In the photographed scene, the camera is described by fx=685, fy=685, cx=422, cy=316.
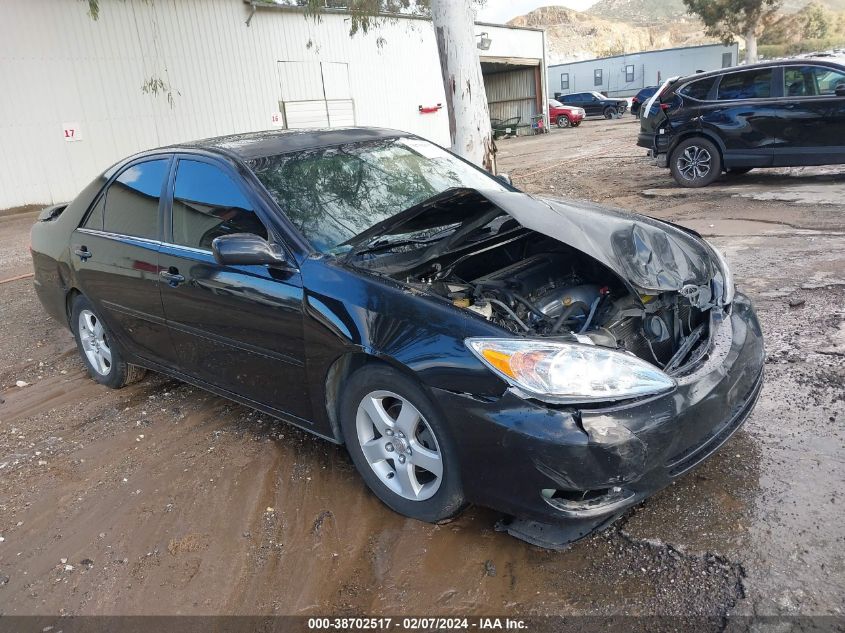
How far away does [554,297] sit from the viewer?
132 inches

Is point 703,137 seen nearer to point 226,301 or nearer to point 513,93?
point 226,301

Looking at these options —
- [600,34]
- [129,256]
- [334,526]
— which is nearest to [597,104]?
[129,256]

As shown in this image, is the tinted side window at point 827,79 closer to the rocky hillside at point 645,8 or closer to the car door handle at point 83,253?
the car door handle at point 83,253

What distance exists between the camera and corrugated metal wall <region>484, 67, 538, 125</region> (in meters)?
34.3

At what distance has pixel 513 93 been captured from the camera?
3525 cm

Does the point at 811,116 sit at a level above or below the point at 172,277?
above

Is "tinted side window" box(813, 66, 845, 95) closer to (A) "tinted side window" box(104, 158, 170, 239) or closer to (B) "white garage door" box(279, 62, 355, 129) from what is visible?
(A) "tinted side window" box(104, 158, 170, 239)

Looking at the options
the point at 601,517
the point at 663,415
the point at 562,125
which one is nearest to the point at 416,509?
the point at 601,517

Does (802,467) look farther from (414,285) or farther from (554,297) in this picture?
(414,285)

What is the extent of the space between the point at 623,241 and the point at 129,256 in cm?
295

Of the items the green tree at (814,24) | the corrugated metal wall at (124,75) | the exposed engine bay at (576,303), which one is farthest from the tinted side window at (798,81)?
the green tree at (814,24)

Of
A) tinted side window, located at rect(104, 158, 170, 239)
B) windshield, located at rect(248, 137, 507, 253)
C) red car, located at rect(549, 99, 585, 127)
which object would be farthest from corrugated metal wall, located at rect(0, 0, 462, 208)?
red car, located at rect(549, 99, 585, 127)

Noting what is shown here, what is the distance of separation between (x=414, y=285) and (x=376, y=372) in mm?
417

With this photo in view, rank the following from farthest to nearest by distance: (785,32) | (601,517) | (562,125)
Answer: (785,32) → (562,125) → (601,517)
